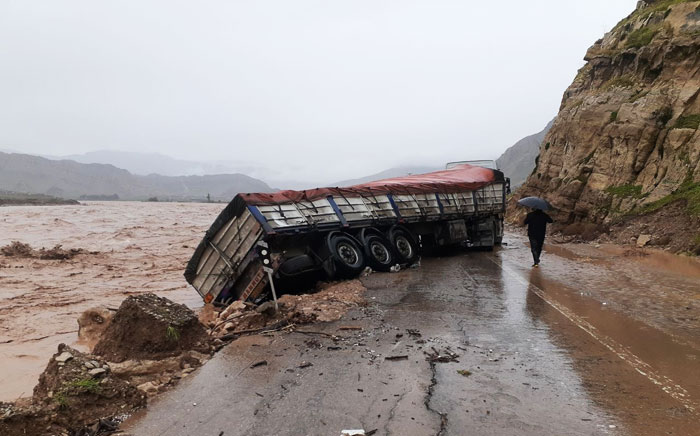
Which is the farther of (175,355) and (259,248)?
(259,248)

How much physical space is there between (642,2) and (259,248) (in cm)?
2705

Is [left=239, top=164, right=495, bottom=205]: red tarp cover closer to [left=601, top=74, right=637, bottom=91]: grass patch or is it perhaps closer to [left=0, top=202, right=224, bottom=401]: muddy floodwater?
[left=0, top=202, right=224, bottom=401]: muddy floodwater

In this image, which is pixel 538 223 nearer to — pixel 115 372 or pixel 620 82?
pixel 115 372

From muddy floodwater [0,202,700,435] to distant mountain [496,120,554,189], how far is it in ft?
320

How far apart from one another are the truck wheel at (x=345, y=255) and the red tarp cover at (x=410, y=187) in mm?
1194

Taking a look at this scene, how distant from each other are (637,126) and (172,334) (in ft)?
62.3

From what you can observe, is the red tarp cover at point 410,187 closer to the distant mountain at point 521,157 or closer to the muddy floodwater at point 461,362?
the muddy floodwater at point 461,362

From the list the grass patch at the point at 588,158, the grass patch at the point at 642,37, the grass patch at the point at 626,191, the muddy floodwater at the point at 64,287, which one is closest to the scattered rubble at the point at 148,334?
the muddy floodwater at the point at 64,287

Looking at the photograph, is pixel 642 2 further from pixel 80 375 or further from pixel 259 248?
pixel 80 375

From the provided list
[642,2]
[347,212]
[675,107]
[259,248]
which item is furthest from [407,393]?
[642,2]

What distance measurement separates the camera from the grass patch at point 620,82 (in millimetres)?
19861

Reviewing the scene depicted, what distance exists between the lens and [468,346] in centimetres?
578

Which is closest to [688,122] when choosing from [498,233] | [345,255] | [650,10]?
[498,233]

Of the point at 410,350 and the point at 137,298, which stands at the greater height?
the point at 137,298
